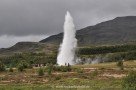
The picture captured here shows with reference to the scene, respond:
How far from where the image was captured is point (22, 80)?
78.7 metres

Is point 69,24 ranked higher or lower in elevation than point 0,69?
higher

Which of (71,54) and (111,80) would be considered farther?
(71,54)

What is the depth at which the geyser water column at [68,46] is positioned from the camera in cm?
14262

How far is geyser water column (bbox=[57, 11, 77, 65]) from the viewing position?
14262 centimetres

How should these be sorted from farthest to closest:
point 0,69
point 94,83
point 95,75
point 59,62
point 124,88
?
point 59,62 → point 0,69 → point 95,75 → point 94,83 → point 124,88

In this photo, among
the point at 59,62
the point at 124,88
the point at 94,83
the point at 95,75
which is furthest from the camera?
the point at 59,62

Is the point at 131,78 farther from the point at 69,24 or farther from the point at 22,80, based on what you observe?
the point at 69,24

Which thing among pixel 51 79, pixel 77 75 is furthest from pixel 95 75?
pixel 51 79

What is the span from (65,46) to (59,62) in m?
7.04

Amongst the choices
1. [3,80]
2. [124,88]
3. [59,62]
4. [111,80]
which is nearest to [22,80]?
[3,80]

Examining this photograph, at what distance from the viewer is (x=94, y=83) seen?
227ft

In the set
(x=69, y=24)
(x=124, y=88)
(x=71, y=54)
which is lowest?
(x=124, y=88)

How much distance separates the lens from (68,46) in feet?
477

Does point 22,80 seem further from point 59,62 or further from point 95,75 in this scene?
point 59,62
